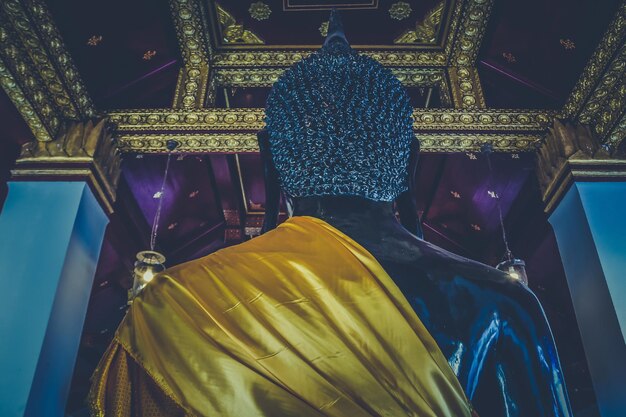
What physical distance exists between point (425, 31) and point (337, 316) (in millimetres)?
3997

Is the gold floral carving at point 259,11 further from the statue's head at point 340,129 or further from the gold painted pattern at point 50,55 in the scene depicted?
the statue's head at point 340,129

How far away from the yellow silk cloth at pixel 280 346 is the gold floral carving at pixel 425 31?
3822 mm

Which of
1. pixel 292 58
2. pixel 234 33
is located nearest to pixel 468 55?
pixel 292 58

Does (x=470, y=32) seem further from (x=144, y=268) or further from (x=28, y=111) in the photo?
(x=28, y=111)

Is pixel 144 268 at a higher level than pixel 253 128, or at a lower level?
lower

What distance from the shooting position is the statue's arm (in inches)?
30.0

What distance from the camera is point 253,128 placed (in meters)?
3.68

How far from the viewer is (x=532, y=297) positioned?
0.81 metres

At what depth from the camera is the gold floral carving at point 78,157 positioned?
3354 millimetres

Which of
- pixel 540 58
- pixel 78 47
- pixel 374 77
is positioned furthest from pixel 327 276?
pixel 540 58

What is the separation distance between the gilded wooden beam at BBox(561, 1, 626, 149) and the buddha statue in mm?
2836

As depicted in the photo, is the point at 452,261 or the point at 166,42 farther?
the point at 166,42

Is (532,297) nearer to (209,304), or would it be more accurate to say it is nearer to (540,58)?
(209,304)

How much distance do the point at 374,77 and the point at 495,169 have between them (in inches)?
161
